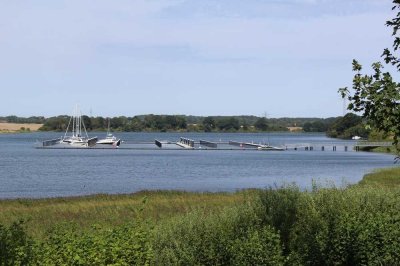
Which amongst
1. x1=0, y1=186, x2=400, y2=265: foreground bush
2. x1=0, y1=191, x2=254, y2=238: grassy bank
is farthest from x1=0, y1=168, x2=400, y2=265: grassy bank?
x1=0, y1=191, x2=254, y2=238: grassy bank

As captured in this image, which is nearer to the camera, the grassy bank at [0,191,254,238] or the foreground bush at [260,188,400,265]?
the foreground bush at [260,188,400,265]

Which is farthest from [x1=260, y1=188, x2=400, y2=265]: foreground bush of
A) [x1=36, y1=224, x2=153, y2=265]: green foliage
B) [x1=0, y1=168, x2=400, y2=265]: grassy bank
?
[x1=36, y1=224, x2=153, y2=265]: green foliage

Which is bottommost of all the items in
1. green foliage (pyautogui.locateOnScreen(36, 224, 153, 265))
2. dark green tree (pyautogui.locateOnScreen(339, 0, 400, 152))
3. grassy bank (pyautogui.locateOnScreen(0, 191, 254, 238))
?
grassy bank (pyautogui.locateOnScreen(0, 191, 254, 238))

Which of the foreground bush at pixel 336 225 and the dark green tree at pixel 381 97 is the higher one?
the dark green tree at pixel 381 97

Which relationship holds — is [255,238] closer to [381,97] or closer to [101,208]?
[381,97]

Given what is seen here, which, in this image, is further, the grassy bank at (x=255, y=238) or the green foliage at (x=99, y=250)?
the grassy bank at (x=255, y=238)

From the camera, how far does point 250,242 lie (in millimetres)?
15297

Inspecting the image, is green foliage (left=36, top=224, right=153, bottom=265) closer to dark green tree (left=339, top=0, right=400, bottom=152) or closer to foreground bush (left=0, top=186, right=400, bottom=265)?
foreground bush (left=0, top=186, right=400, bottom=265)

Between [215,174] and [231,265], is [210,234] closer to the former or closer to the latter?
[231,265]

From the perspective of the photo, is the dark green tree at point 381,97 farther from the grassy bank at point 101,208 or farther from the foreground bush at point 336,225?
the grassy bank at point 101,208

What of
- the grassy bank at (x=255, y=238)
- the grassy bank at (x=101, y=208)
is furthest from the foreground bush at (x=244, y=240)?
the grassy bank at (x=101, y=208)

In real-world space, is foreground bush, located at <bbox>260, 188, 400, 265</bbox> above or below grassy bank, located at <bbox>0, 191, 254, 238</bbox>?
above

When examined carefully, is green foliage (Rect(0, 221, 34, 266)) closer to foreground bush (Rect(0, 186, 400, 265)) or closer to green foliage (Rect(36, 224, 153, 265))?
foreground bush (Rect(0, 186, 400, 265))

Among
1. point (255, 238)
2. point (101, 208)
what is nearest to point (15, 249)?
point (255, 238)
